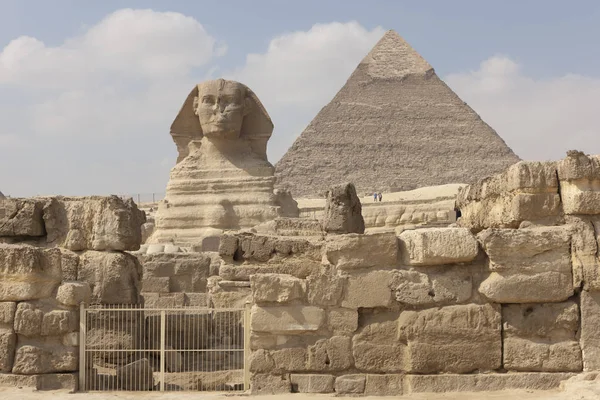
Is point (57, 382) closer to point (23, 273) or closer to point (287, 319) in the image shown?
point (23, 273)

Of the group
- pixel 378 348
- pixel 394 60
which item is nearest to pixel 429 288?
pixel 378 348

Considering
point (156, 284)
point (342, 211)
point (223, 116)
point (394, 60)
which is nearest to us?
point (342, 211)

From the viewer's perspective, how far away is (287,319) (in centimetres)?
714

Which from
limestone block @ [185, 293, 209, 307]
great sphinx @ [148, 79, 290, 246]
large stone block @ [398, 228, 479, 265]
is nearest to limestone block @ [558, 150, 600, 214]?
large stone block @ [398, 228, 479, 265]

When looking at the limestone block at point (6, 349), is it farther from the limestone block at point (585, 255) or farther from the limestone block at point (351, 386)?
the limestone block at point (585, 255)

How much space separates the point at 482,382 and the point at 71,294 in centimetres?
302

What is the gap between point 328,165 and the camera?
166 metres

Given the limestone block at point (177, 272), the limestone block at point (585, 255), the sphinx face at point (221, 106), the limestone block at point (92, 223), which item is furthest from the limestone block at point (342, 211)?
the sphinx face at point (221, 106)

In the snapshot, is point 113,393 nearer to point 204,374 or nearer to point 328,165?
point 204,374

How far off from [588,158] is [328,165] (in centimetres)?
15893

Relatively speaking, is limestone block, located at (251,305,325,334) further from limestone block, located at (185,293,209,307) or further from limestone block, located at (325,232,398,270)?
limestone block, located at (185,293,209,307)

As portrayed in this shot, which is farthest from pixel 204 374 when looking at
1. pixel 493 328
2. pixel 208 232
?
pixel 208 232

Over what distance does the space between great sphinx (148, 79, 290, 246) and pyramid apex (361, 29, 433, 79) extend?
6158 inches

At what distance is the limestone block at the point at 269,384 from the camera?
7078 millimetres
